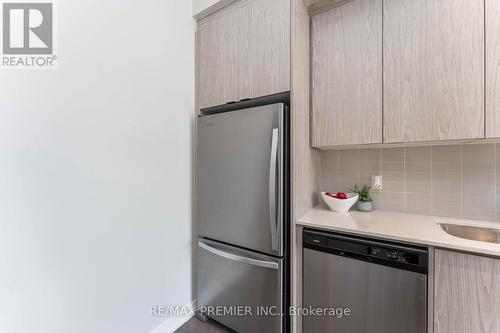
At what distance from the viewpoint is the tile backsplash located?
4.67 feet

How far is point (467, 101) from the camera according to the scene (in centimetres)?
120

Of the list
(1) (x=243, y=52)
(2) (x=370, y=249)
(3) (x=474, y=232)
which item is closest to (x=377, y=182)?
(3) (x=474, y=232)

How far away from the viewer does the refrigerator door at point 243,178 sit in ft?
4.49

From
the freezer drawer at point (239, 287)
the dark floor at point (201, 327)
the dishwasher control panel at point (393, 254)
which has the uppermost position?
the dishwasher control panel at point (393, 254)

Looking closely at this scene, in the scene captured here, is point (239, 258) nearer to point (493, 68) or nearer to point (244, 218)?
point (244, 218)

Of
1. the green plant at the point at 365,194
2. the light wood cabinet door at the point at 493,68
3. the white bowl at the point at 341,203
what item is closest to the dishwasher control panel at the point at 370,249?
the white bowl at the point at 341,203

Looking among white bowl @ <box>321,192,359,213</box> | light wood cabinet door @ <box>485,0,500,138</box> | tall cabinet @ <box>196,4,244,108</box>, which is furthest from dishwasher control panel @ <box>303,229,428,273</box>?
tall cabinet @ <box>196,4,244,108</box>

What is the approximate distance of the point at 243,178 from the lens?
1.51m

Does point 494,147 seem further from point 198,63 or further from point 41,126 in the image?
point 41,126

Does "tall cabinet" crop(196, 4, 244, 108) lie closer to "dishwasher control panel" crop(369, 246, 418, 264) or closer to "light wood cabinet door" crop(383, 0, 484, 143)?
"light wood cabinet door" crop(383, 0, 484, 143)

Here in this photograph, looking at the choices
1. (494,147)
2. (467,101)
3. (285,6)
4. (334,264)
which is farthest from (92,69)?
(494,147)

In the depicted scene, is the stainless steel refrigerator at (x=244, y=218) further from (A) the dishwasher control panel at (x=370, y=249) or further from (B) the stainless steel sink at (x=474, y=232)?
(B) the stainless steel sink at (x=474, y=232)

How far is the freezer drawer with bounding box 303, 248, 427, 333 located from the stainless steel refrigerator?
7.2 inches

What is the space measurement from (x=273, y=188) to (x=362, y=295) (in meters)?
0.75
